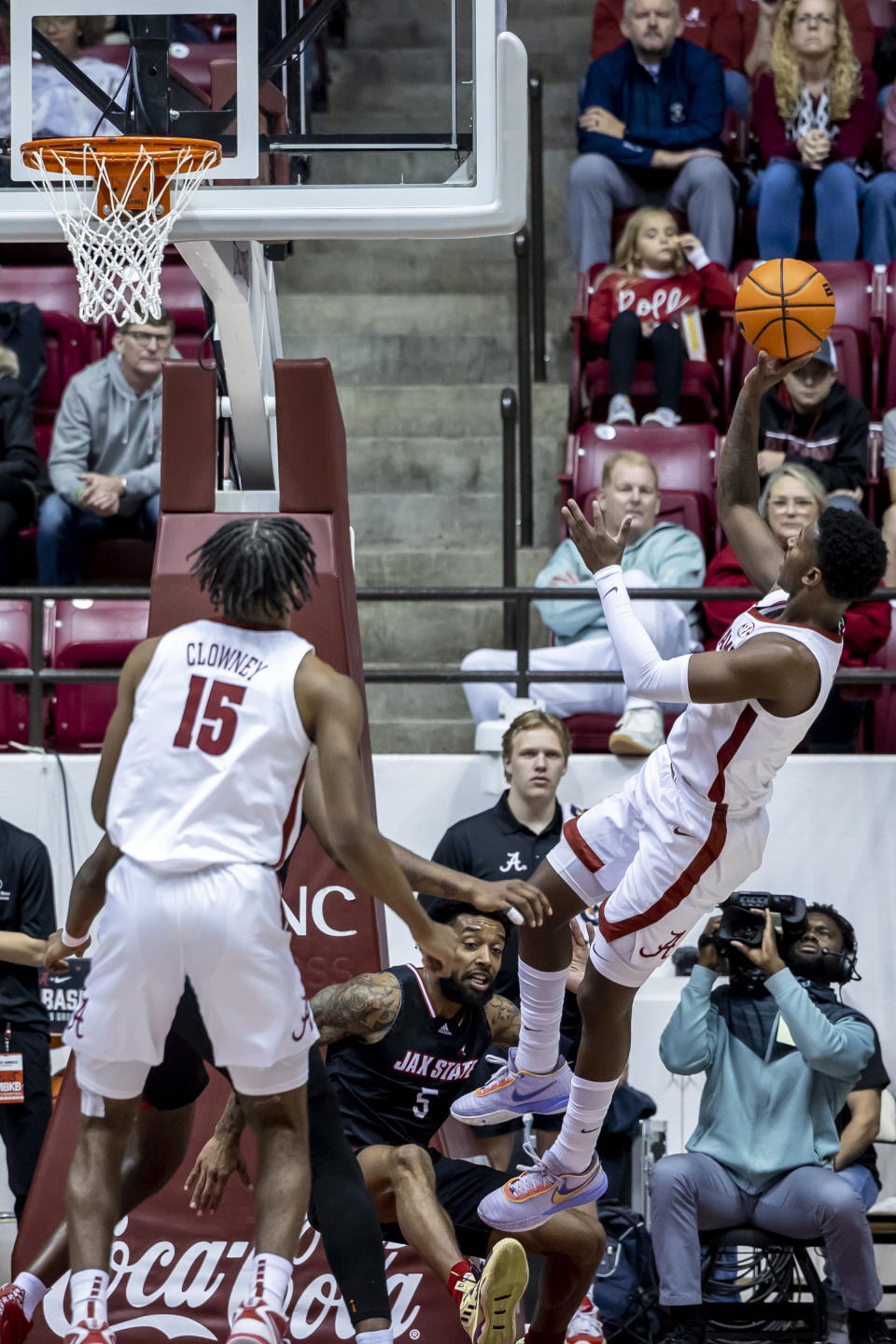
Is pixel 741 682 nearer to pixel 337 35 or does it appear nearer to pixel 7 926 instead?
pixel 7 926

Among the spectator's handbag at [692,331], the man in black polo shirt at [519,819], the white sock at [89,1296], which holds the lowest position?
the white sock at [89,1296]

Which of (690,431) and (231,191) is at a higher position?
(231,191)

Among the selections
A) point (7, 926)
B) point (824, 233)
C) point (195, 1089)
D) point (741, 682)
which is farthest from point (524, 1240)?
point (824, 233)

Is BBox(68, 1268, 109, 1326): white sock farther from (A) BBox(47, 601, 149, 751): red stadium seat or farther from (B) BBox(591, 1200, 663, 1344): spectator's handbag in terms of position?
(A) BBox(47, 601, 149, 751): red stadium seat

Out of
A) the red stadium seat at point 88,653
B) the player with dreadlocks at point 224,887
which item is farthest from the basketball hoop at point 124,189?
the red stadium seat at point 88,653

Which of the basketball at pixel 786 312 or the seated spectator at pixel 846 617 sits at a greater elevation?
the basketball at pixel 786 312

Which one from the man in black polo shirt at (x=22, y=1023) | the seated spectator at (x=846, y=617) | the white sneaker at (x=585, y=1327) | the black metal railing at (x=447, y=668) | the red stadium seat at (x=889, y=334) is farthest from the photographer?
the red stadium seat at (x=889, y=334)

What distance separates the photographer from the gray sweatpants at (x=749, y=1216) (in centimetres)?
635

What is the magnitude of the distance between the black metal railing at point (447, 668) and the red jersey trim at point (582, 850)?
2.49 meters

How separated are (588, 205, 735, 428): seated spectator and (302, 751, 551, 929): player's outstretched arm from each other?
4775 millimetres

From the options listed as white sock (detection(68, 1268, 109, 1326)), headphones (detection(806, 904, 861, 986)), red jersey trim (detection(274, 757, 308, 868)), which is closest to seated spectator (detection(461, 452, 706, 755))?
headphones (detection(806, 904, 861, 986))

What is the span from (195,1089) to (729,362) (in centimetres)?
595

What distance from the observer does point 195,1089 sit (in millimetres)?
4961

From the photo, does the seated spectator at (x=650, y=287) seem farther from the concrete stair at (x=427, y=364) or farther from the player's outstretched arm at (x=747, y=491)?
the player's outstretched arm at (x=747, y=491)
